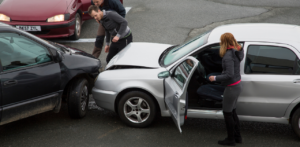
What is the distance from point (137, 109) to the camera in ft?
17.0

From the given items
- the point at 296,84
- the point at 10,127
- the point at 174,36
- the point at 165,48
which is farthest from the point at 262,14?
the point at 10,127

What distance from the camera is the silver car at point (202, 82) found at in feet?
15.3

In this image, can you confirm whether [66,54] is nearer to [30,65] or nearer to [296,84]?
[30,65]

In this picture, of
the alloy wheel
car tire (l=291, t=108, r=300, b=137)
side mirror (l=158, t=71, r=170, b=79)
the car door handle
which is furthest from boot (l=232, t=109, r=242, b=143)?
the car door handle

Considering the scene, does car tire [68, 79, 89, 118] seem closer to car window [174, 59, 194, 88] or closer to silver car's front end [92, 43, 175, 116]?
silver car's front end [92, 43, 175, 116]

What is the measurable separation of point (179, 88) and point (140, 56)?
1.27 meters

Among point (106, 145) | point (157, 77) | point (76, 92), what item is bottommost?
point (106, 145)

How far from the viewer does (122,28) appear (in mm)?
6500

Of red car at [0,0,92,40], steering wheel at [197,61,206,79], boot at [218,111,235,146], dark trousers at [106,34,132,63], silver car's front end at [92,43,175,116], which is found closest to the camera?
boot at [218,111,235,146]

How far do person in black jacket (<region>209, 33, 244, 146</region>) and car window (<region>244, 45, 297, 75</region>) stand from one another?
37 cm

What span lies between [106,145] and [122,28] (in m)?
2.55

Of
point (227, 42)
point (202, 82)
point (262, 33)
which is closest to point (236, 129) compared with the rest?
point (202, 82)

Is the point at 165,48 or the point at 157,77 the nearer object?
the point at 157,77

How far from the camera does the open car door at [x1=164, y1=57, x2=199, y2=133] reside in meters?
4.30
